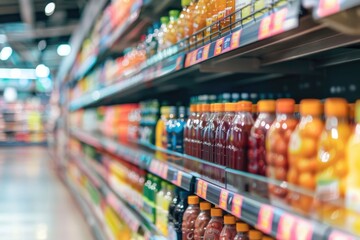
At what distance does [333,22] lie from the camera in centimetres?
106

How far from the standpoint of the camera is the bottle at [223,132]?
1.78 m

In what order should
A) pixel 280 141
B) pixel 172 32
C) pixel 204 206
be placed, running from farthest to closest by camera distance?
pixel 172 32 < pixel 204 206 < pixel 280 141

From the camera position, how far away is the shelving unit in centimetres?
114

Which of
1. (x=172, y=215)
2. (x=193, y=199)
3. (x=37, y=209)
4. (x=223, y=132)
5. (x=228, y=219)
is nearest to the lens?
(x=228, y=219)

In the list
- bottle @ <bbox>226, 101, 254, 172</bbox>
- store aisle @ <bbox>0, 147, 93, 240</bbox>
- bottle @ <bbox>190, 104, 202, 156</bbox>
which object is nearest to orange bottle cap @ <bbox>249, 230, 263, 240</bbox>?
bottle @ <bbox>226, 101, 254, 172</bbox>

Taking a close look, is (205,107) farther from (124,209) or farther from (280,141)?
(124,209)

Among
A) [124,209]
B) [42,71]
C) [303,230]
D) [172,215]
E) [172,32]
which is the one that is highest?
[42,71]

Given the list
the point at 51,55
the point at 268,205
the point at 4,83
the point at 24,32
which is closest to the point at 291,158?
the point at 268,205

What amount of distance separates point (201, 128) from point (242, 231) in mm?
573

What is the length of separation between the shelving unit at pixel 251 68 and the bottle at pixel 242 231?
9cm

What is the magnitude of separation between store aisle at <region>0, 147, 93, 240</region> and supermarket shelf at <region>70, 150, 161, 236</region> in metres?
0.52

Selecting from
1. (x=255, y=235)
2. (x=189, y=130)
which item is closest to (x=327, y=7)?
(x=255, y=235)

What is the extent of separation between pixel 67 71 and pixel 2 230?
5246mm

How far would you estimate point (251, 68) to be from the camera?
2.24m
